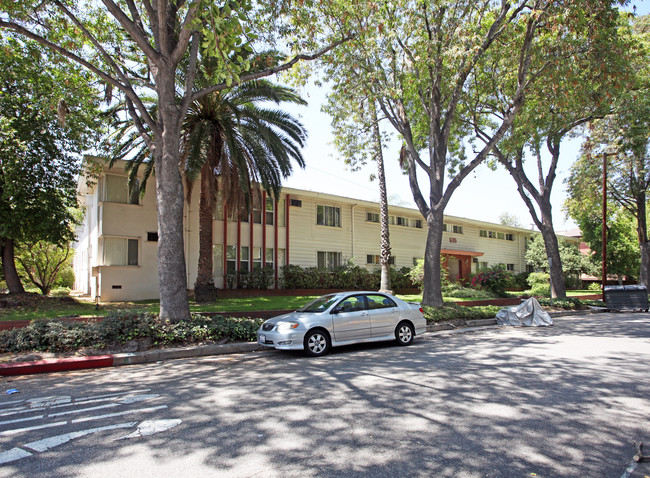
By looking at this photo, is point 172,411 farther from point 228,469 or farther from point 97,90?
point 97,90

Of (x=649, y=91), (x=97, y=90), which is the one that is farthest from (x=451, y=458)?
(x=649, y=91)

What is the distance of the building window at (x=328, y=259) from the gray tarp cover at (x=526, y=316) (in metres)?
11.3

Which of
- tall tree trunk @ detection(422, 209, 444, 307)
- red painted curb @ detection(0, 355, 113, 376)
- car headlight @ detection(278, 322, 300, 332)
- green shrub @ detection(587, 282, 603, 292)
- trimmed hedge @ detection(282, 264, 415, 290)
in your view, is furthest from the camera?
green shrub @ detection(587, 282, 603, 292)

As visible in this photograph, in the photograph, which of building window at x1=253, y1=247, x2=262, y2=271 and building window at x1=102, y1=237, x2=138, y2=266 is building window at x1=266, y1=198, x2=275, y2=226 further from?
building window at x1=102, y1=237, x2=138, y2=266

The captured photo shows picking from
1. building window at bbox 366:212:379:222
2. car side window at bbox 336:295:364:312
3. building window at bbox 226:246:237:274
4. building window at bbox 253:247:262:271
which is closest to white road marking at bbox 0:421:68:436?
car side window at bbox 336:295:364:312

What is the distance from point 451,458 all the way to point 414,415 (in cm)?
118

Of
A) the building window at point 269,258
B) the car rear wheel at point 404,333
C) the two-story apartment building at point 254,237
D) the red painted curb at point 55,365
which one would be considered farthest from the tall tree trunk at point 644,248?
the red painted curb at point 55,365

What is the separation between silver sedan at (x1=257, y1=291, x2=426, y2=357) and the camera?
356 inches

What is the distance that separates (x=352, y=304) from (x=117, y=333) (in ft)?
17.3

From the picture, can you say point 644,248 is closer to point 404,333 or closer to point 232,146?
point 404,333

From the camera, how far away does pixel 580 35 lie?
1298 cm

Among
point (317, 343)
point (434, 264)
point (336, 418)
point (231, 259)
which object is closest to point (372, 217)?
point (231, 259)

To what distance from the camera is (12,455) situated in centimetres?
398

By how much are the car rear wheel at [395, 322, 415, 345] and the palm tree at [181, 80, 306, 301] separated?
886 cm
